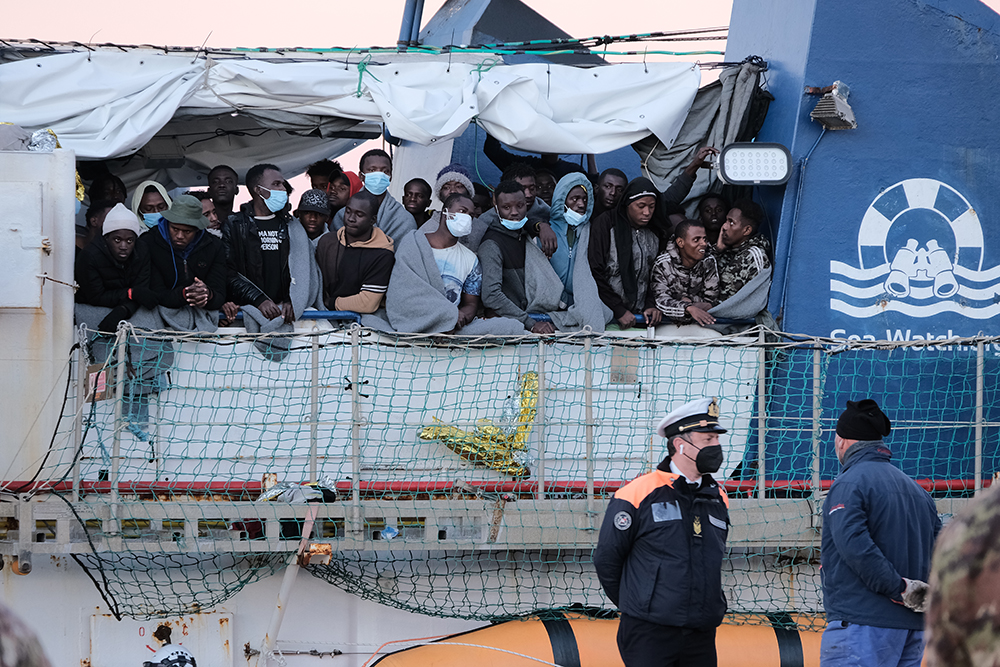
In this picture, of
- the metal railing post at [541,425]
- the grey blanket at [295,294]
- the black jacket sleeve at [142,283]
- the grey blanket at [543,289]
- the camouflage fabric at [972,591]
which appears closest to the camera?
the camouflage fabric at [972,591]

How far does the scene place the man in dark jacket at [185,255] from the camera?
5691mm

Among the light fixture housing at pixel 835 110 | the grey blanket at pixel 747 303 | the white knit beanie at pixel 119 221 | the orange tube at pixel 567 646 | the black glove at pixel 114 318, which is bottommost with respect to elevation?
the orange tube at pixel 567 646

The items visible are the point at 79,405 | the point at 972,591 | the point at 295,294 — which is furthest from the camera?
the point at 295,294

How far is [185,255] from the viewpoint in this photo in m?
5.75

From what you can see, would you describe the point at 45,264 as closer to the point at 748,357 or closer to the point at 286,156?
the point at 286,156

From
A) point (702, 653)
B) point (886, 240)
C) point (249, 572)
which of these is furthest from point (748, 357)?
point (249, 572)

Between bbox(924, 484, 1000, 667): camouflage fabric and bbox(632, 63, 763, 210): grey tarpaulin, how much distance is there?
5527mm

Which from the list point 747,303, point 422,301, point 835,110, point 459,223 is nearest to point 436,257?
point 459,223

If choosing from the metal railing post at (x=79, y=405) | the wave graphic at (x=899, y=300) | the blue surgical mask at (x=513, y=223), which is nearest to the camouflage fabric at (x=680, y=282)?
the wave graphic at (x=899, y=300)

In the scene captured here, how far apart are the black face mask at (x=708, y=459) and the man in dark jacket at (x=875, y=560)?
49 cm

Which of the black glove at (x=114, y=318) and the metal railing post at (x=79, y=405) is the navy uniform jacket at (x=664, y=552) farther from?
the black glove at (x=114, y=318)

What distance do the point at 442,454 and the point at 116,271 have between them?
201 centimetres

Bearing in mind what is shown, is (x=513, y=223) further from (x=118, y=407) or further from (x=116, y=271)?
(x=118, y=407)

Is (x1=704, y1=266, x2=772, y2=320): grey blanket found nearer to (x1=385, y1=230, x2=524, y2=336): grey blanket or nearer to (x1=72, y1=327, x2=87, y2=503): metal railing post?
(x1=385, y1=230, x2=524, y2=336): grey blanket
